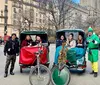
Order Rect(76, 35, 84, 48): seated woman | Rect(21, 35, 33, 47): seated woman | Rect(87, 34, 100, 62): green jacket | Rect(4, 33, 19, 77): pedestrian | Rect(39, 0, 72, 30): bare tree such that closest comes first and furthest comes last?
Rect(87, 34, 100, 62): green jacket < Rect(4, 33, 19, 77): pedestrian < Rect(76, 35, 84, 48): seated woman < Rect(21, 35, 33, 47): seated woman < Rect(39, 0, 72, 30): bare tree

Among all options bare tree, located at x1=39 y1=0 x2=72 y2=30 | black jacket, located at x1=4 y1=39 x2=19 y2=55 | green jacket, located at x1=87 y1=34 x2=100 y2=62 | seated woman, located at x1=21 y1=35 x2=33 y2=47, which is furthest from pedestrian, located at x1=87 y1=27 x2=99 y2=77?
bare tree, located at x1=39 y1=0 x2=72 y2=30

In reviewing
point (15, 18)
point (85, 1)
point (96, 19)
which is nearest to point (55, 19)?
point (96, 19)

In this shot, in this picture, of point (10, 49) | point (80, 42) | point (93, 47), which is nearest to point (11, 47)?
point (10, 49)

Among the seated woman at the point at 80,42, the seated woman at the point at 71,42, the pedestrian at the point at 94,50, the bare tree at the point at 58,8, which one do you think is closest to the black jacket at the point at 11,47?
the seated woman at the point at 71,42

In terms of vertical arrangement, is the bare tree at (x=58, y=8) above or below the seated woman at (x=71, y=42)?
above

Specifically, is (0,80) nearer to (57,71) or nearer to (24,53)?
(24,53)

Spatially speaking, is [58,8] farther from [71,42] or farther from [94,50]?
[94,50]

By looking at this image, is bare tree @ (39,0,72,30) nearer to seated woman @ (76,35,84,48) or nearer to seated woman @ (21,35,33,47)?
seated woman @ (21,35,33,47)

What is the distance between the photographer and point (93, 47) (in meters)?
10.6

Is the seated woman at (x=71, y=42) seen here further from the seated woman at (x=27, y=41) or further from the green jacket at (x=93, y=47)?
the seated woman at (x=27, y=41)

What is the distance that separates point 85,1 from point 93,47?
405 feet

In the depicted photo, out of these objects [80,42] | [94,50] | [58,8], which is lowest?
[94,50]

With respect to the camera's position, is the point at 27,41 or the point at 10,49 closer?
the point at 10,49

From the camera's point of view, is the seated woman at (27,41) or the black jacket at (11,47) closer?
the black jacket at (11,47)
